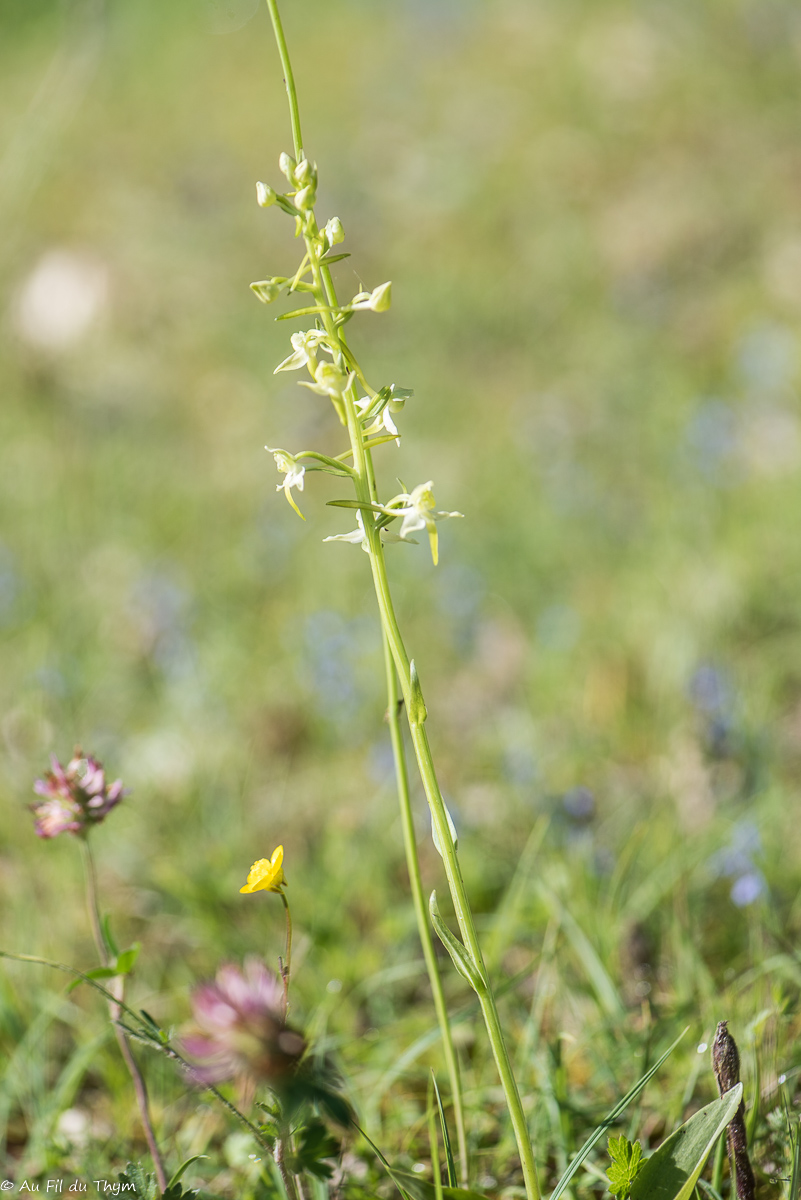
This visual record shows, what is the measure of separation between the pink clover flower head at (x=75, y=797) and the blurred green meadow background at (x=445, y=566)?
50 centimetres

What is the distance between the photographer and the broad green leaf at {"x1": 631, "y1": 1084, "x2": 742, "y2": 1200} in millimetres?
885

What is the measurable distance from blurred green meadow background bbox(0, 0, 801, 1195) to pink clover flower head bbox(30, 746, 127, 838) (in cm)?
50

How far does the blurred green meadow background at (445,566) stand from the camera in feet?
5.10

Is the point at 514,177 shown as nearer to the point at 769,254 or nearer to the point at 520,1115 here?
the point at 769,254

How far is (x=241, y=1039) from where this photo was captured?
69 cm

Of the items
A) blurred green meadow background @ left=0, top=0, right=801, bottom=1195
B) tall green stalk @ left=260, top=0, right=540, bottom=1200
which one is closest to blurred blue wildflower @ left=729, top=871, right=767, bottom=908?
blurred green meadow background @ left=0, top=0, right=801, bottom=1195

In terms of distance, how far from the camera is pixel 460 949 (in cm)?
87

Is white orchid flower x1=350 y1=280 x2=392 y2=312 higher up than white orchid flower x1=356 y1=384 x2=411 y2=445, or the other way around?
white orchid flower x1=350 y1=280 x2=392 y2=312

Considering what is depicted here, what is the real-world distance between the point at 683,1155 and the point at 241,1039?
56 centimetres

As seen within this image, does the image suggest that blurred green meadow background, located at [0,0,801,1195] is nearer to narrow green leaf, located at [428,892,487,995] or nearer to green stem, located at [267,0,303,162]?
green stem, located at [267,0,303,162]

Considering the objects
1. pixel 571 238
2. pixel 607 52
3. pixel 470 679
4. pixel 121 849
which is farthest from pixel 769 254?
pixel 121 849

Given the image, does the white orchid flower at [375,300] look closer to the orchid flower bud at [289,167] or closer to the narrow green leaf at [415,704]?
the orchid flower bud at [289,167]

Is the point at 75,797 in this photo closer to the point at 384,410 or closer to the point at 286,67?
the point at 384,410

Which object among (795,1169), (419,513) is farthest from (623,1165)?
(419,513)
